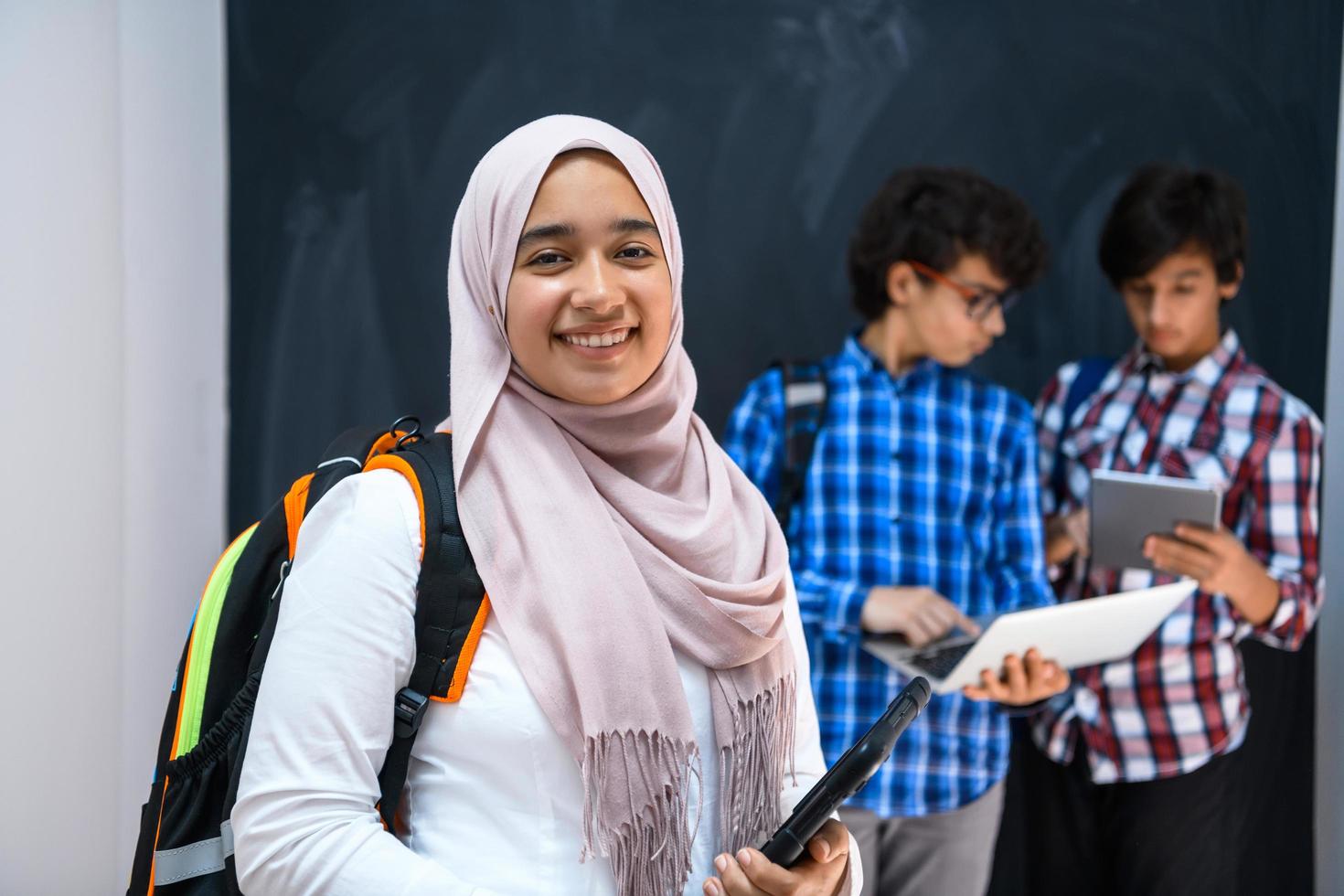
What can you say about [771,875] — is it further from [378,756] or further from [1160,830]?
[1160,830]

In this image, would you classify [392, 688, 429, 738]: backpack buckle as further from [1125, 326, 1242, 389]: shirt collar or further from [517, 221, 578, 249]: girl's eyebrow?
[1125, 326, 1242, 389]: shirt collar

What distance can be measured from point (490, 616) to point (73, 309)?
133 cm

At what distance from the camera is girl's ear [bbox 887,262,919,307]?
7.10 ft

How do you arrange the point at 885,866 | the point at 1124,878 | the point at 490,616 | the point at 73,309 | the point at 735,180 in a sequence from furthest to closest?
the point at 735,180 < the point at 1124,878 < the point at 885,866 < the point at 73,309 < the point at 490,616

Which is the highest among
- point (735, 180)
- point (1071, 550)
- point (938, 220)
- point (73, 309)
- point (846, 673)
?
point (735, 180)

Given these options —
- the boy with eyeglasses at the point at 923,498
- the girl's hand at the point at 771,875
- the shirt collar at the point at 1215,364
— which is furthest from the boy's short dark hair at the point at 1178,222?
the girl's hand at the point at 771,875

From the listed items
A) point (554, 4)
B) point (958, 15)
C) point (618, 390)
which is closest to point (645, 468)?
point (618, 390)

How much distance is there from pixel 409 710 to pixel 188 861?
31 centimetres

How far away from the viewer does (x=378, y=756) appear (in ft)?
3.35

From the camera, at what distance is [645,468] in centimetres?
125

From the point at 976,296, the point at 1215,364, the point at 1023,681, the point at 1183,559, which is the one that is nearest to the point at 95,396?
the point at 976,296

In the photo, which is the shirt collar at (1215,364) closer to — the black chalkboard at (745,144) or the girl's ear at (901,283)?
the black chalkboard at (745,144)

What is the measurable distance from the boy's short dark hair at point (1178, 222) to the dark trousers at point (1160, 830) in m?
1.04

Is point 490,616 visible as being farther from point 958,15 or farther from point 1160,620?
point 958,15
